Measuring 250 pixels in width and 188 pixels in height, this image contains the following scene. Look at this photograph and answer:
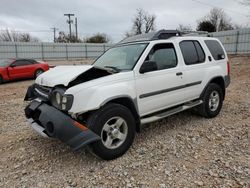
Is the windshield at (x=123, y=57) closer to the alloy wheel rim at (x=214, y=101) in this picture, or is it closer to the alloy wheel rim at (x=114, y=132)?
the alloy wheel rim at (x=114, y=132)

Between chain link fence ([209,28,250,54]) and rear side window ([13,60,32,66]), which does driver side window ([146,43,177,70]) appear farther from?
chain link fence ([209,28,250,54])

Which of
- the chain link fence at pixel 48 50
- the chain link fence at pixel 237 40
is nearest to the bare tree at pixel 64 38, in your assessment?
the chain link fence at pixel 48 50

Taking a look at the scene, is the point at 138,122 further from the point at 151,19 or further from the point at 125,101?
the point at 151,19

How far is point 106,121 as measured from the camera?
3186mm

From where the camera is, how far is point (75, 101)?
9.73 ft

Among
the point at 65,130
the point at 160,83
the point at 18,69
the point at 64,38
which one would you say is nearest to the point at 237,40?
the point at 18,69

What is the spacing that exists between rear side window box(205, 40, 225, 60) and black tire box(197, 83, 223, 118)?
0.69 metres

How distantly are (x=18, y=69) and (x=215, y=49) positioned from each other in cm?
1056

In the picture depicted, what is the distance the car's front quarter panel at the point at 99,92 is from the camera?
9.77ft

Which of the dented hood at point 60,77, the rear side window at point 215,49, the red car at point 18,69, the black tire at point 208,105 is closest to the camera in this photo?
the dented hood at point 60,77

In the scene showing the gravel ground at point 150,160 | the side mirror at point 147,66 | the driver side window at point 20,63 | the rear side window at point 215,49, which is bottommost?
the gravel ground at point 150,160

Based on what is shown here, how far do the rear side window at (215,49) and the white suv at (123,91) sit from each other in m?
0.06

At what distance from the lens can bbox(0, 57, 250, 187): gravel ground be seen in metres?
2.89

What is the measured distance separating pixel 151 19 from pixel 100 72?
66.8 meters
